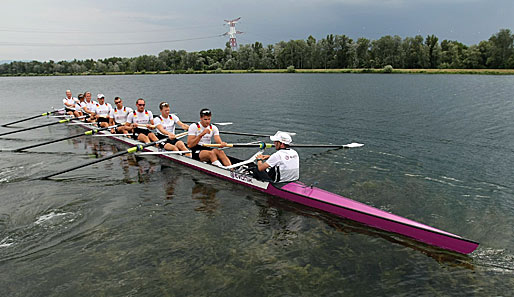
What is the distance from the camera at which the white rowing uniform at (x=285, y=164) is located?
852 centimetres

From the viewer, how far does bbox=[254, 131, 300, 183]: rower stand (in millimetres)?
8312

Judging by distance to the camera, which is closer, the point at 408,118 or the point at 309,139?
the point at 309,139

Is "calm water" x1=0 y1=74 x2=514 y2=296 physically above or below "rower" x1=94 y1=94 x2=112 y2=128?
below

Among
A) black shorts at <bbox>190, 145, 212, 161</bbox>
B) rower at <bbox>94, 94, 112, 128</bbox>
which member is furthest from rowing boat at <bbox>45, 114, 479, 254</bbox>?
rower at <bbox>94, 94, 112, 128</bbox>

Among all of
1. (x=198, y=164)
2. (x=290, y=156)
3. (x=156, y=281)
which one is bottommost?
(x=156, y=281)

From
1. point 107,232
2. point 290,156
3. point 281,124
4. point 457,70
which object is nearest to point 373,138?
point 281,124

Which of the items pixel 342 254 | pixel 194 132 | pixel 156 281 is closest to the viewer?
pixel 156 281

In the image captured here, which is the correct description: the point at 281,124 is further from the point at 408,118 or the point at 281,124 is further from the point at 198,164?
the point at 198,164

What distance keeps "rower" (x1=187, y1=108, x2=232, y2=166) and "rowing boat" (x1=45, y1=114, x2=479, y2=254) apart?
1.03ft

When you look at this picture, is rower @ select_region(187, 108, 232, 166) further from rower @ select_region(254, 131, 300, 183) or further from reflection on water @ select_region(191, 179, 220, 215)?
rower @ select_region(254, 131, 300, 183)

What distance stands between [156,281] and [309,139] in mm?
11820

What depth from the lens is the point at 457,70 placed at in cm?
7044

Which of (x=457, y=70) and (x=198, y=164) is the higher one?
(x=457, y=70)

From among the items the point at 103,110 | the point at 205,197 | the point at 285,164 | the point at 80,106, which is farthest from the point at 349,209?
the point at 80,106
